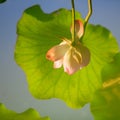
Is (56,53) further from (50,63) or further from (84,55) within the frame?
(50,63)

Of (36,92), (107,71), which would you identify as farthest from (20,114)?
(107,71)

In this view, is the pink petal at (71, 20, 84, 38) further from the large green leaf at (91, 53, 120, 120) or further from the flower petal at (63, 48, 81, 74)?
the large green leaf at (91, 53, 120, 120)

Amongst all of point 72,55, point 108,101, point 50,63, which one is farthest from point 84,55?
point 50,63

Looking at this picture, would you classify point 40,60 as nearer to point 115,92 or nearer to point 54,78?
point 54,78

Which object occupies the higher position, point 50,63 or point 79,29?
point 79,29

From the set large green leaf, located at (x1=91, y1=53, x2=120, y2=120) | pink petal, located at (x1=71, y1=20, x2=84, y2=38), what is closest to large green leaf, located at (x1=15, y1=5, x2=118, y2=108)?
pink petal, located at (x1=71, y1=20, x2=84, y2=38)
